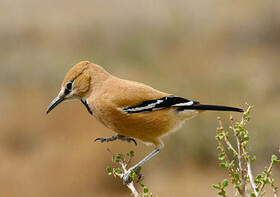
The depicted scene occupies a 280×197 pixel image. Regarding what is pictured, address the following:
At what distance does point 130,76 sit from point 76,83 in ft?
20.0

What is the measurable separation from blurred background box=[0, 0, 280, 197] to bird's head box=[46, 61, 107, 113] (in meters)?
4.08

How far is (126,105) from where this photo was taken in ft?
10.2

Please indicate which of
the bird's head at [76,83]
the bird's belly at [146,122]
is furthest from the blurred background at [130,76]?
the bird's head at [76,83]

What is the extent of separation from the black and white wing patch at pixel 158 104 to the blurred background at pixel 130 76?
3.94 m

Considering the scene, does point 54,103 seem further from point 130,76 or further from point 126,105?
point 130,76

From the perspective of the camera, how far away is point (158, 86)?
8445 mm

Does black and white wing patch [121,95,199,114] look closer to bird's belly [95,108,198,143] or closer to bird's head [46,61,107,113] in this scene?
bird's belly [95,108,198,143]

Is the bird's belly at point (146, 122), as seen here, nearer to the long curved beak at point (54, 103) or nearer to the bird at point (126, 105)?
the bird at point (126, 105)

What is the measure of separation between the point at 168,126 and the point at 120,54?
7.21 metres

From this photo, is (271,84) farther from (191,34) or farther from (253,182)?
(253,182)

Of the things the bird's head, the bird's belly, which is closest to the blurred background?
the bird's belly

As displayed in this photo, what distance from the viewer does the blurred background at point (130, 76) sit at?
24.1 ft

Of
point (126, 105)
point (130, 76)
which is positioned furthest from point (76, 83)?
point (130, 76)

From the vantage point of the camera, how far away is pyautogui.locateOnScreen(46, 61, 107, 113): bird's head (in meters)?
3.15
